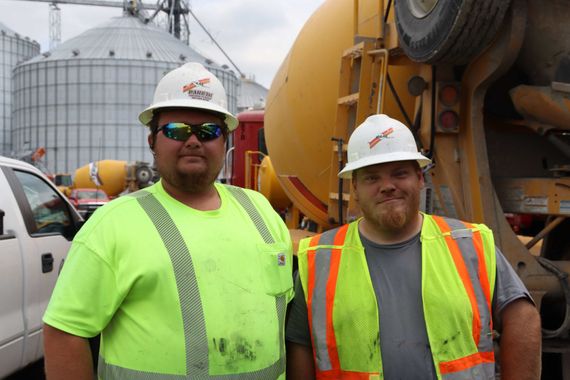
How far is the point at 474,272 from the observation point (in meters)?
2.13

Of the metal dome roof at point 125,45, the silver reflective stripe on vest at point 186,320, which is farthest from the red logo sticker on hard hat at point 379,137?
the metal dome roof at point 125,45

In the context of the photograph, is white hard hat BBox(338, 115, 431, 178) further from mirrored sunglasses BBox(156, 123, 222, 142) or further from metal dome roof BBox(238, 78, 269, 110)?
metal dome roof BBox(238, 78, 269, 110)

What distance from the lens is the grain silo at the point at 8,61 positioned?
47.4 m

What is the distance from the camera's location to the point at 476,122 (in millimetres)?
3482

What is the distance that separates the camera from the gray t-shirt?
2.03m

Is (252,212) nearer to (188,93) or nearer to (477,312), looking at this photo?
(188,93)

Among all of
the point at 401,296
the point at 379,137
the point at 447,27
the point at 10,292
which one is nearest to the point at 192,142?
the point at 379,137

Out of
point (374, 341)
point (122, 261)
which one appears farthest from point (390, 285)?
point (122, 261)

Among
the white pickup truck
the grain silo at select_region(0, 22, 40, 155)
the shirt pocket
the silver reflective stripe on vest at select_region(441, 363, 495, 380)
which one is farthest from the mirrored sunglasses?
the grain silo at select_region(0, 22, 40, 155)

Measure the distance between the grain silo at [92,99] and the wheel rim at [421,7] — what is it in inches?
1542

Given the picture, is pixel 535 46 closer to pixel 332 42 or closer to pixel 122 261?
pixel 332 42

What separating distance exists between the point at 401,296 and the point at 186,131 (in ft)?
3.13

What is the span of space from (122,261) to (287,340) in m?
0.71

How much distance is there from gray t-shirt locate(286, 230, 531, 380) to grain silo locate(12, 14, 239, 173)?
40381 millimetres
